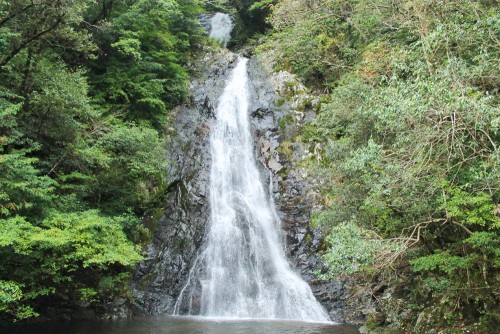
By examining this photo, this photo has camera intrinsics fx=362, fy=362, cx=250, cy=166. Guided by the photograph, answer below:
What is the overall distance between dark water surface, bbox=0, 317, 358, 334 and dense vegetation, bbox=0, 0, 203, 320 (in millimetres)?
785

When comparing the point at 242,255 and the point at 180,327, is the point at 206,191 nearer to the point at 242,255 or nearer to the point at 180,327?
the point at 242,255

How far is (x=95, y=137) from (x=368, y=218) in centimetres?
1000

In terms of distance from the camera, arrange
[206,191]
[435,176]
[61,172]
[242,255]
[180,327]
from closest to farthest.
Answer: [435,176], [180,327], [61,172], [242,255], [206,191]

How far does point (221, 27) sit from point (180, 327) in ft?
91.4

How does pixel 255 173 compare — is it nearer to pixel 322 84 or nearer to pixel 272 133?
pixel 272 133

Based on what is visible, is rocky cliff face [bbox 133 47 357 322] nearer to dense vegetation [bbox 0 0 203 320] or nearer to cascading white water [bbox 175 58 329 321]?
cascading white water [bbox 175 58 329 321]

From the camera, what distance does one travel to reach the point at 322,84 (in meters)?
21.7

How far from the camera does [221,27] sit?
32531 millimetres

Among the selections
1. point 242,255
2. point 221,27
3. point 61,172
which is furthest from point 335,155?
point 221,27

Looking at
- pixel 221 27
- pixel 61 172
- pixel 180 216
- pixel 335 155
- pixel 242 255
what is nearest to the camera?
pixel 335 155

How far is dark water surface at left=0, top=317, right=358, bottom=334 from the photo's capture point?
10086mm

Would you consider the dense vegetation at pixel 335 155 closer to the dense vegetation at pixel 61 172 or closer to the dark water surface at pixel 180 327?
the dense vegetation at pixel 61 172

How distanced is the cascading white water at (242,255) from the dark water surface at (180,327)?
100cm

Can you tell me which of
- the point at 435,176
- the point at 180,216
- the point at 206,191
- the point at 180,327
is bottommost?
the point at 180,327
